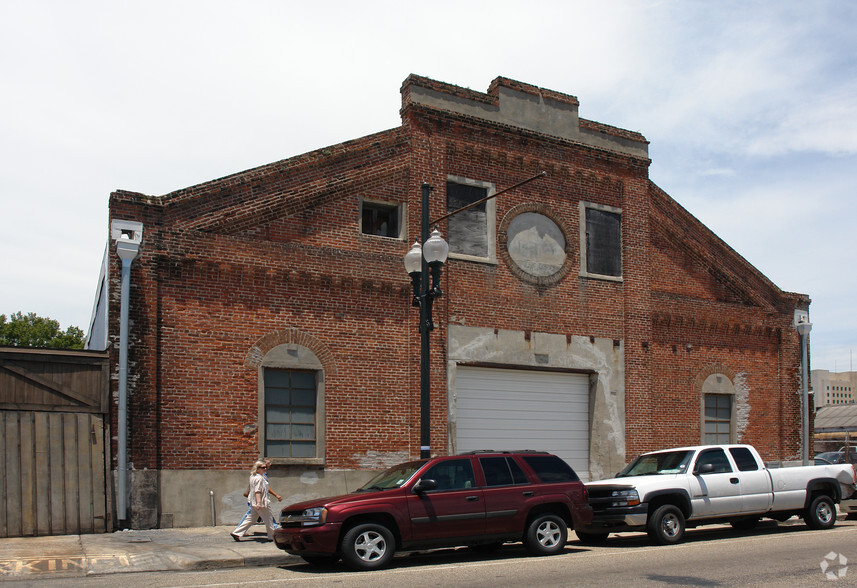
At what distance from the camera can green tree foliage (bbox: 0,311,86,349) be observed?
50656mm

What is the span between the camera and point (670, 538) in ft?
46.3

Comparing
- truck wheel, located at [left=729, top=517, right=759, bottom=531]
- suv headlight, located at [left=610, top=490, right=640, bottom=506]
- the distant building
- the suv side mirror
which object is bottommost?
the distant building

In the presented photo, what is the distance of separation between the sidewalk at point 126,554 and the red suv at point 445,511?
3.40 feet

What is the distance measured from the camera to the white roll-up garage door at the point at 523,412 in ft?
63.6

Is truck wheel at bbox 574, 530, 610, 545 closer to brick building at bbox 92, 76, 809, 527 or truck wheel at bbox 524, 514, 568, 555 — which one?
truck wheel at bbox 524, 514, 568, 555

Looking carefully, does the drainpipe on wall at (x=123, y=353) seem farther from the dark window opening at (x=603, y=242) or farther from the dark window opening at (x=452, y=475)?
the dark window opening at (x=603, y=242)

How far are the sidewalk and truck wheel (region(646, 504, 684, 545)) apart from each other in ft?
18.2

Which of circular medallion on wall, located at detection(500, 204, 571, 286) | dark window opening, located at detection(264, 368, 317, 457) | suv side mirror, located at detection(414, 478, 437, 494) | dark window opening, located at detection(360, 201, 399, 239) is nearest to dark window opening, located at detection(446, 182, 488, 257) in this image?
circular medallion on wall, located at detection(500, 204, 571, 286)

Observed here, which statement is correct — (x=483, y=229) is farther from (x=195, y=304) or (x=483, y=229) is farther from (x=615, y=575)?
(x=615, y=575)

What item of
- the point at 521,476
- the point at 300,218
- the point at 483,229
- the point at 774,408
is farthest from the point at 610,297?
the point at 521,476

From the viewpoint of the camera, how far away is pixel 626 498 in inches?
556

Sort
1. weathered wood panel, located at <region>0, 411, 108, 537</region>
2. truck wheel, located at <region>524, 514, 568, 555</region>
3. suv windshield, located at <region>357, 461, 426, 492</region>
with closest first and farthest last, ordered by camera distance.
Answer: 1. suv windshield, located at <region>357, 461, 426, 492</region>
2. truck wheel, located at <region>524, 514, 568, 555</region>
3. weathered wood panel, located at <region>0, 411, 108, 537</region>

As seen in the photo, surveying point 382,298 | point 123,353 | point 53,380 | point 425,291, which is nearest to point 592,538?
point 425,291

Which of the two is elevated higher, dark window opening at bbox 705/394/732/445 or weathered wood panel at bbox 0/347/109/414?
weathered wood panel at bbox 0/347/109/414
